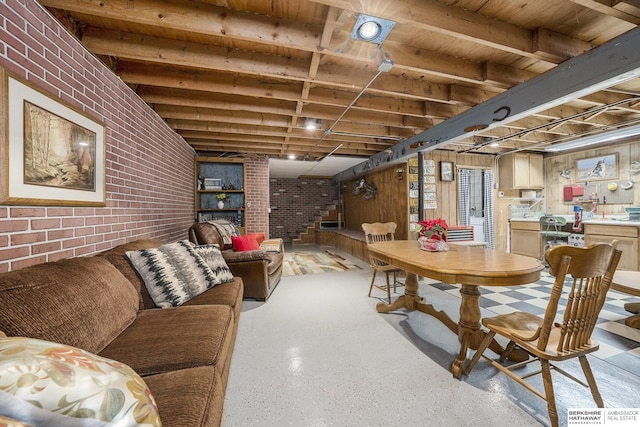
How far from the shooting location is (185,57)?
2031mm

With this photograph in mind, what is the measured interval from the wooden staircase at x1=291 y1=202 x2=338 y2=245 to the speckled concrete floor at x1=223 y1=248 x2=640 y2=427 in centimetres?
575

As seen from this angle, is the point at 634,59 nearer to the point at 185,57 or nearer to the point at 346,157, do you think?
the point at 185,57

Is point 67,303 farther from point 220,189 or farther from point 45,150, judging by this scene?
point 220,189

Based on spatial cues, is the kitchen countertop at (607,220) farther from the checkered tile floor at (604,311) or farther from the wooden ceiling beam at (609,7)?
the wooden ceiling beam at (609,7)

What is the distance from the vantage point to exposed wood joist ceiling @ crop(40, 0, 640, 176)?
1.65m

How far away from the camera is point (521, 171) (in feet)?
16.7

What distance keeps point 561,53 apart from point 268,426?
11.0 feet

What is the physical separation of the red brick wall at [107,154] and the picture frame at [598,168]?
285 inches

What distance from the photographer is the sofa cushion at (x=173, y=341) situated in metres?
1.12

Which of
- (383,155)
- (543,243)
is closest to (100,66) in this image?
(383,155)

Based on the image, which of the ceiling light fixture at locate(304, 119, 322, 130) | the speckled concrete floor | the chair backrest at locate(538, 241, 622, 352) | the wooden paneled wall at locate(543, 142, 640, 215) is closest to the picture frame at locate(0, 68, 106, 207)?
the speckled concrete floor

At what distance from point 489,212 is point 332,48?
514 cm

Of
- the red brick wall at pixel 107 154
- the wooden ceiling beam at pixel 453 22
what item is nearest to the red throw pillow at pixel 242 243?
the red brick wall at pixel 107 154

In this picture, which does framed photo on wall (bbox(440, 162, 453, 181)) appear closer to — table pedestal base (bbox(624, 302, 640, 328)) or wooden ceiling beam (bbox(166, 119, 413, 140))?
wooden ceiling beam (bbox(166, 119, 413, 140))
